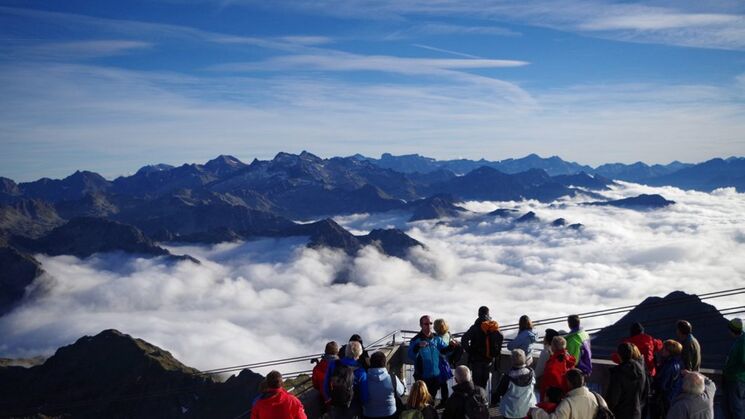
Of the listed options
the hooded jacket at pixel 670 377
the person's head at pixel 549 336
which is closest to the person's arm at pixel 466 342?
the person's head at pixel 549 336

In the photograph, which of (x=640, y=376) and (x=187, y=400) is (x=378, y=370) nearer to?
(x=640, y=376)

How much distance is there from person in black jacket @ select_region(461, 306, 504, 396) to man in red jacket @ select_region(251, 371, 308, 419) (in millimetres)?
5724

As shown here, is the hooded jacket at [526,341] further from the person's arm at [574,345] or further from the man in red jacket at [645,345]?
the man in red jacket at [645,345]

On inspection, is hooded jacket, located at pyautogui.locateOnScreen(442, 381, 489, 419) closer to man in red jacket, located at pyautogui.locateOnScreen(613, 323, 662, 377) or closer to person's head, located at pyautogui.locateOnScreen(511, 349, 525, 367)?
person's head, located at pyautogui.locateOnScreen(511, 349, 525, 367)

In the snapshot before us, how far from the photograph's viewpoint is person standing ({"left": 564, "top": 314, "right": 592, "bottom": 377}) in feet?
45.5

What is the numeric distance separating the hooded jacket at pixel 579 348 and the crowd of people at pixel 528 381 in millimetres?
25

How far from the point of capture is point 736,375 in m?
13.4

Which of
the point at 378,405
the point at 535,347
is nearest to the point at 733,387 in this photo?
the point at 535,347

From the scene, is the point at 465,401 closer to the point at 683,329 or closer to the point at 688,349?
the point at 688,349

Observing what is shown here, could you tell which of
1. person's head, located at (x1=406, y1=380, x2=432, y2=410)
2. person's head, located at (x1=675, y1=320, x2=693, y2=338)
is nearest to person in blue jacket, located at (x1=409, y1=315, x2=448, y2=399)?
person's head, located at (x1=406, y1=380, x2=432, y2=410)

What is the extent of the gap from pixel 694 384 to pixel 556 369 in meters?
2.71

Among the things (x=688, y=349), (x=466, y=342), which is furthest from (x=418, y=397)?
(x=688, y=349)

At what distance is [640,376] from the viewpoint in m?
12.6

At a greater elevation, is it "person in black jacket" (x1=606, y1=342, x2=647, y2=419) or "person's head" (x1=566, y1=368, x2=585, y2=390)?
"person's head" (x1=566, y1=368, x2=585, y2=390)
